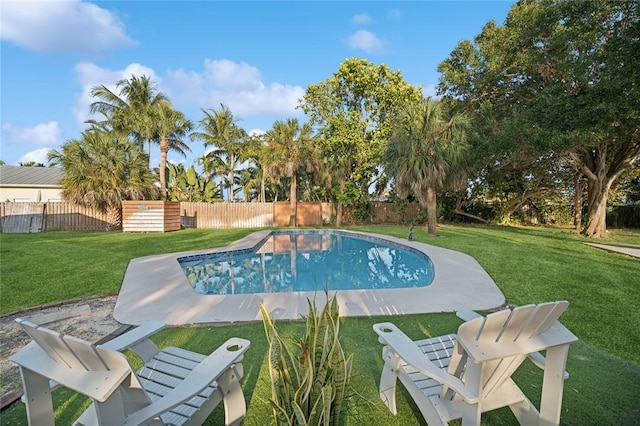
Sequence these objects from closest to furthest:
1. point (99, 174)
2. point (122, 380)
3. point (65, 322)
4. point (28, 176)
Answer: point (122, 380)
point (65, 322)
point (99, 174)
point (28, 176)

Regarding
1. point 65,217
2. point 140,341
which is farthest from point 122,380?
point 65,217

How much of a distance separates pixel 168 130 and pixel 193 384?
21.4 metres

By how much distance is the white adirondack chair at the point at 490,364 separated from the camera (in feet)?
5.34

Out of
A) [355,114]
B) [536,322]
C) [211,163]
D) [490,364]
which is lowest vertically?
[490,364]

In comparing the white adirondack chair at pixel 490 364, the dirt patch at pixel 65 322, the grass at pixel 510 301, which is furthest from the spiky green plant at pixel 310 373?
the dirt patch at pixel 65 322

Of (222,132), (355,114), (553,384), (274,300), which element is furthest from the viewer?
(222,132)

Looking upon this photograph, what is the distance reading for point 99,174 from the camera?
15.1 metres

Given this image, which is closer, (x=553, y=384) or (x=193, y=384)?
(x=193, y=384)

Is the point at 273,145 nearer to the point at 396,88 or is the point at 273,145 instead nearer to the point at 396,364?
the point at 396,88

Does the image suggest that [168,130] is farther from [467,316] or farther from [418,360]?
[418,360]

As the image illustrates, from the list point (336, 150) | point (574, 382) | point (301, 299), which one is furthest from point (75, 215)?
point (574, 382)

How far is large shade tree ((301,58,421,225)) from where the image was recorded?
18391 millimetres

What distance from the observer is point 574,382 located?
2.64 meters

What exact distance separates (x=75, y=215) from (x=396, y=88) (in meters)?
18.7
